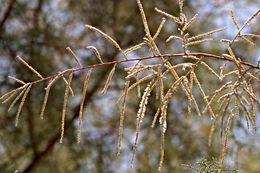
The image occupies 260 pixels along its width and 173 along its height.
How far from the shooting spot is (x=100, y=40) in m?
3.96

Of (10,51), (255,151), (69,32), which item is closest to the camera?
(255,151)

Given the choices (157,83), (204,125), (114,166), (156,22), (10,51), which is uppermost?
(156,22)

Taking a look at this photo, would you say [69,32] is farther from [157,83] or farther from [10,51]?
[157,83]

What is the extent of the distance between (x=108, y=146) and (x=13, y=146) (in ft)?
2.17

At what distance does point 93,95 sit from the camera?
398 cm

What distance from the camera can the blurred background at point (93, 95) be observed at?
3.71 metres

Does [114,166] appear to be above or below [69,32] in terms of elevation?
below

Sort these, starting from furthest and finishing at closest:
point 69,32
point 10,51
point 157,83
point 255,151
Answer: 1. point 69,32
2. point 10,51
3. point 255,151
4. point 157,83

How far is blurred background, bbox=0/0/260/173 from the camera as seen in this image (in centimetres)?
371

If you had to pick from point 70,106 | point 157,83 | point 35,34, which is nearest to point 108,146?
point 70,106

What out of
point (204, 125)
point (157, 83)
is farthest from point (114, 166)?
point (157, 83)

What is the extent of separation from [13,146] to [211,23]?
1.62 m

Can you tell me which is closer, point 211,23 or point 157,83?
point 157,83

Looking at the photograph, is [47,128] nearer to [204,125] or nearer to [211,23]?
[204,125]
